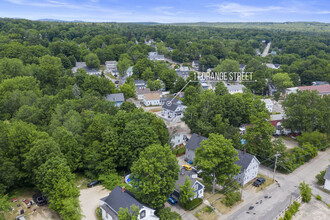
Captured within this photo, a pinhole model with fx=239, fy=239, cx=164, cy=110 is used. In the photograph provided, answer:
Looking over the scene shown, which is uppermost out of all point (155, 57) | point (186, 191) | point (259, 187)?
point (155, 57)

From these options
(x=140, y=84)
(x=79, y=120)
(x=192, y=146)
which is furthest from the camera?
(x=140, y=84)

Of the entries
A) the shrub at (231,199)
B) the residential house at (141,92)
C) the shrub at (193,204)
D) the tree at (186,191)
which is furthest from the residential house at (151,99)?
the tree at (186,191)

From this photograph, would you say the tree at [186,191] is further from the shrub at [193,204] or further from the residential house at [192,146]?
the residential house at [192,146]

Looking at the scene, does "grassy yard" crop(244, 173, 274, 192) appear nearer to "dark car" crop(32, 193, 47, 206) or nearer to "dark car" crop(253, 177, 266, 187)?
"dark car" crop(253, 177, 266, 187)

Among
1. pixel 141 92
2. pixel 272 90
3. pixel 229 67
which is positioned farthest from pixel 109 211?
pixel 229 67

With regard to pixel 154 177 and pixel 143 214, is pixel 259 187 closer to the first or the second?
pixel 154 177

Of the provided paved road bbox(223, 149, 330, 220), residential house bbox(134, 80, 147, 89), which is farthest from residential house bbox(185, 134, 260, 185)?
residential house bbox(134, 80, 147, 89)
